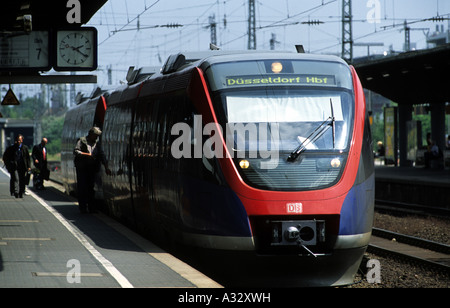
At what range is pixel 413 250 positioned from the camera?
15641 mm

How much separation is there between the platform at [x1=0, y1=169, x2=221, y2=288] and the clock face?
282 centimetres

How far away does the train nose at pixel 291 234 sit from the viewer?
9.61 meters

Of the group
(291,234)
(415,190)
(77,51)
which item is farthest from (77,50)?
(415,190)

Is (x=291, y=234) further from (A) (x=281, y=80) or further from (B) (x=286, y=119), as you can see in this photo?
(A) (x=281, y=80)

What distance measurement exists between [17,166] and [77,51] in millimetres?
7111

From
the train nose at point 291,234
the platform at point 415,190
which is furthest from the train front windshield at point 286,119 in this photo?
the platform at point 415,190

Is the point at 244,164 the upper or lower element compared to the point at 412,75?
lower

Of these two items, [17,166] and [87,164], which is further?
[17,166]

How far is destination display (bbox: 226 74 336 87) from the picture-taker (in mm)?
10500

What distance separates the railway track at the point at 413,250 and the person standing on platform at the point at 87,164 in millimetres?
5519
